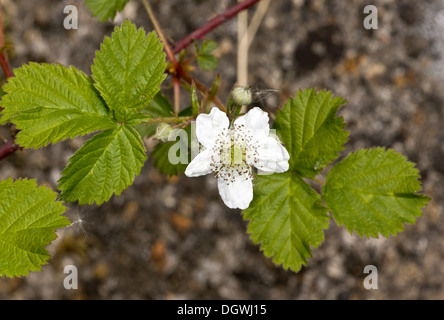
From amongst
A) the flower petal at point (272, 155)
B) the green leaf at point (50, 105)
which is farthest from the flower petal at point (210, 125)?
the green leaf at point (50, 105)

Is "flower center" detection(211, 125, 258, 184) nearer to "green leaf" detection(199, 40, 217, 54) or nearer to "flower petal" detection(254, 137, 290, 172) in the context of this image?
"flower petal" detection(254, 137, 290, 172)

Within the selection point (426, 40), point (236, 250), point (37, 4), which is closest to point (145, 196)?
point (236, 250)

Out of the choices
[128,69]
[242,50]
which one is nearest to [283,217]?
[128,69]

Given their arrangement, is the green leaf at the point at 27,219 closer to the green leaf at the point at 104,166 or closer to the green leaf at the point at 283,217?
the green leaf at the point at 104,166

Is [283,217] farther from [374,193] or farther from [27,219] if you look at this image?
[27,219]

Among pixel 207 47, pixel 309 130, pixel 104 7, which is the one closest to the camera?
pixel 309 130
